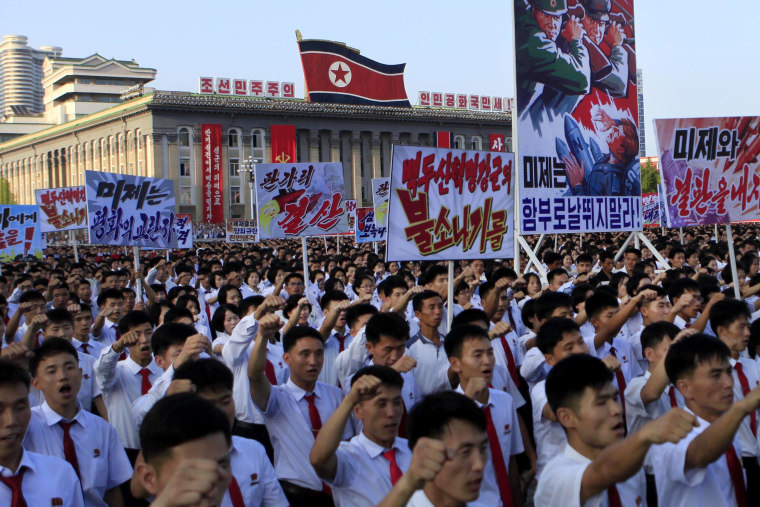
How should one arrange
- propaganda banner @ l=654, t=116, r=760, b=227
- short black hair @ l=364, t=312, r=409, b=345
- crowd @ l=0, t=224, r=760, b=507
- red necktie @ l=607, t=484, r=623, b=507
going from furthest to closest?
propaganda banner @ l=654, t=116, r=760, b=227
short black hair @ l=364, t=312, r=409, b=345
red necktie @ l=607, t=484, r=623, b=507
crowd @ l=0, t=224, r=760, b=507

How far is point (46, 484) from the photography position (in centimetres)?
328

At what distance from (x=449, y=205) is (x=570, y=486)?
4185 millimetres

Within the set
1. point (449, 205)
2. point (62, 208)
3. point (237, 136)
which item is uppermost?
point (237, 136)

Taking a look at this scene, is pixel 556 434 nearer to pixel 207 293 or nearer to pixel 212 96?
pixel 207 293

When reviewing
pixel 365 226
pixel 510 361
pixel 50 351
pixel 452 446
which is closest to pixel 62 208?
pixel 365 226

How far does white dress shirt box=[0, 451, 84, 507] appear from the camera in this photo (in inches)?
128

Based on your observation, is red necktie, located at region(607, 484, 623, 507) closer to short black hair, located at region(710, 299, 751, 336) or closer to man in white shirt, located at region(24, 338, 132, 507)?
man in white shirt, located at region(24, 338, 132, 507)

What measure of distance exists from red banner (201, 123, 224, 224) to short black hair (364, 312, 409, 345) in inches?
1848

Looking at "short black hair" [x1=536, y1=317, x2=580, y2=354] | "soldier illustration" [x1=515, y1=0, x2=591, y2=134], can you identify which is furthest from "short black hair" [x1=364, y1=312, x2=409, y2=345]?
"soldier illustration" [x1=515, y1=0, x2=591, y2=134]

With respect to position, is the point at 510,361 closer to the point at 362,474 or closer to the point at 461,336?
the point at 461,336

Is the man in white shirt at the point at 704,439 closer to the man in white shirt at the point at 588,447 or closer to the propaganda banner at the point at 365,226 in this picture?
the man in white shirt at the point at 588,447

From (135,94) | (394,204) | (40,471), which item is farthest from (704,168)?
(135,94)

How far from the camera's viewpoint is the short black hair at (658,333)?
481cm

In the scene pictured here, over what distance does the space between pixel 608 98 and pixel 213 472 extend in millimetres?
11809
